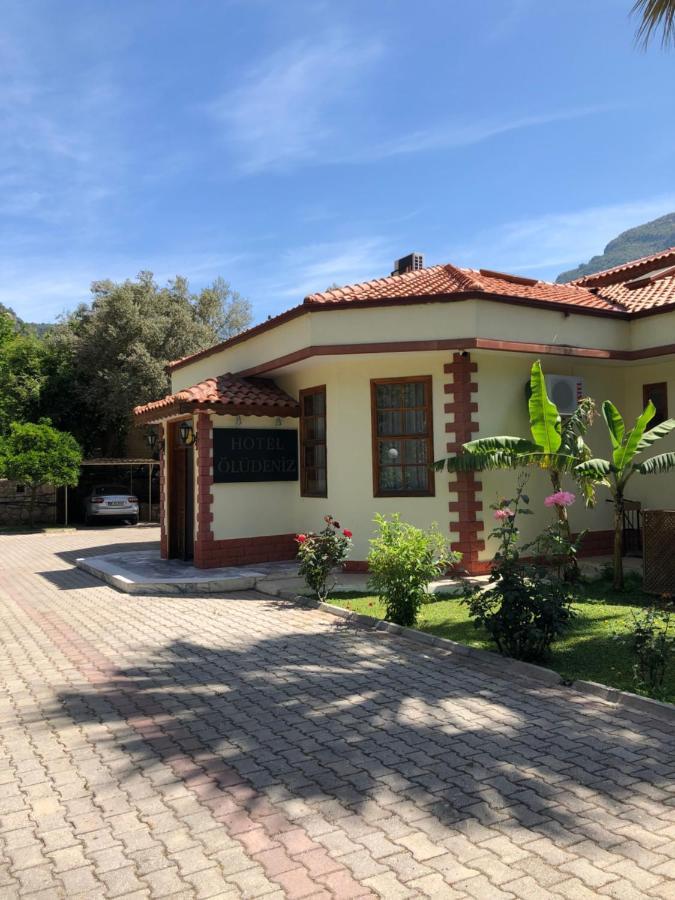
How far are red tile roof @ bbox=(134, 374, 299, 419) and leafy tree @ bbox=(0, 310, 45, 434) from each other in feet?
61.1

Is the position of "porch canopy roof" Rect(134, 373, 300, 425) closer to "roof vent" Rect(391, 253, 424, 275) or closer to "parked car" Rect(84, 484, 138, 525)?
"roof vent" Rect(391, 253, 424, 275)

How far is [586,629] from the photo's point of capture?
7715 millimetres

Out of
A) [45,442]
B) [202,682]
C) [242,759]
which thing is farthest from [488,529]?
[45,442]

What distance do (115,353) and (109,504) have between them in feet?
24.2

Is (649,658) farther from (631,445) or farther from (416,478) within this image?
(416,478)

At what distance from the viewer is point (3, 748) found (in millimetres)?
4793

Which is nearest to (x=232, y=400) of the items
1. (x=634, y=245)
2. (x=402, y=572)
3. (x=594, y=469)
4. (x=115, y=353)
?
(x=402, y=572)

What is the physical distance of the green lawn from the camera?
20.2ft

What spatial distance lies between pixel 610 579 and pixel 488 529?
2.03 m

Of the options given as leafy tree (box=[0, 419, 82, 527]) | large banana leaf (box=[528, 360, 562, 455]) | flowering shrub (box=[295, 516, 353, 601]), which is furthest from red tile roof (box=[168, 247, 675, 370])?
leafy tree (box=[0, 419, 82, 527])

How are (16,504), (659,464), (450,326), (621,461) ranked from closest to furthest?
1. (659,464)
2. (621,461)
3. (450,326)
4. (16,504)

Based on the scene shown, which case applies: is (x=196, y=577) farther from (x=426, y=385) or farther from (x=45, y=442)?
(x=45, y=442)

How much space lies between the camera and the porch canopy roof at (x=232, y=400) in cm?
1227

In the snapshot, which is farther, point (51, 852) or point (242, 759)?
point (242, 759)
